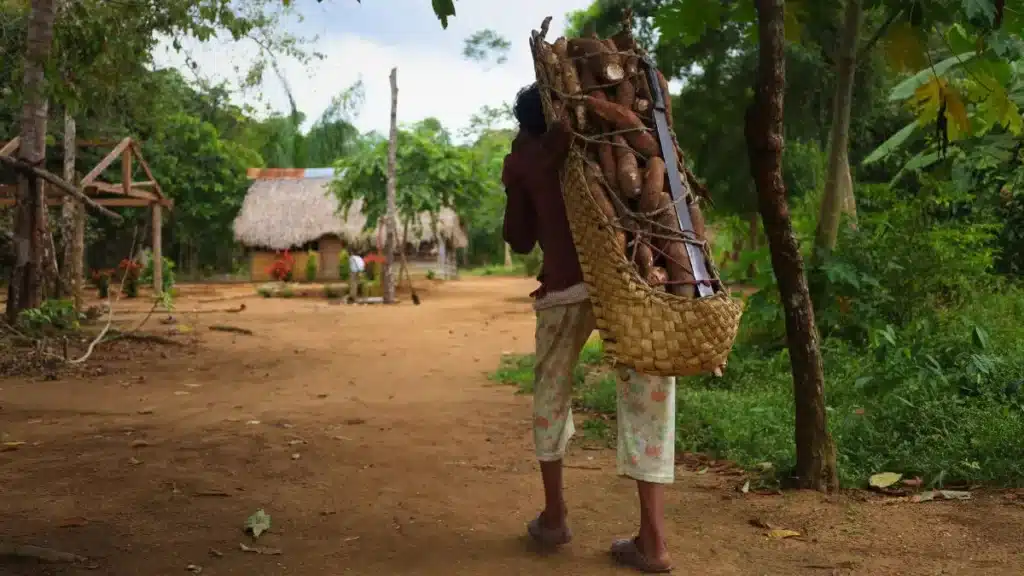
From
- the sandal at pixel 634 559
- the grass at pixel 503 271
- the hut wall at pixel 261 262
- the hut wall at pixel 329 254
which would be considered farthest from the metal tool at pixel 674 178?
the grass at pixel 503 271

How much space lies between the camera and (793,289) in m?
3.47

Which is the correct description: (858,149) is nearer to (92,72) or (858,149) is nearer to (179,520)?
(92,72)

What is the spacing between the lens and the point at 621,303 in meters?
2.53

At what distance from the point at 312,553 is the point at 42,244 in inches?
290

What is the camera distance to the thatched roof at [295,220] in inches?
1094

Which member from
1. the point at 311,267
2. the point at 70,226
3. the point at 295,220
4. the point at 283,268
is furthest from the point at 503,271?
the point at 70,226

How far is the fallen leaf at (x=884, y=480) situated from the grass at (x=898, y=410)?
0.06 meters

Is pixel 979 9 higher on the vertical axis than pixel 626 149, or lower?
higher

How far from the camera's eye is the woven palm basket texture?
8.08 ft

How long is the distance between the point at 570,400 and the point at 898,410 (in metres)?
2.22

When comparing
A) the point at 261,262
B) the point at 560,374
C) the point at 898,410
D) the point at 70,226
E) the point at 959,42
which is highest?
the point at 959,42

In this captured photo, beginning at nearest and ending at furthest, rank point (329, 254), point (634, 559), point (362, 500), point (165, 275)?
point (634, 559) < point (362, 500) < point (165, 275) < point (329, 254)

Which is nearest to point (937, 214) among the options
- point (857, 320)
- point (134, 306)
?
point (857, 320)

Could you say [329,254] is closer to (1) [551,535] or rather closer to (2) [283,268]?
(2) [283,268]
